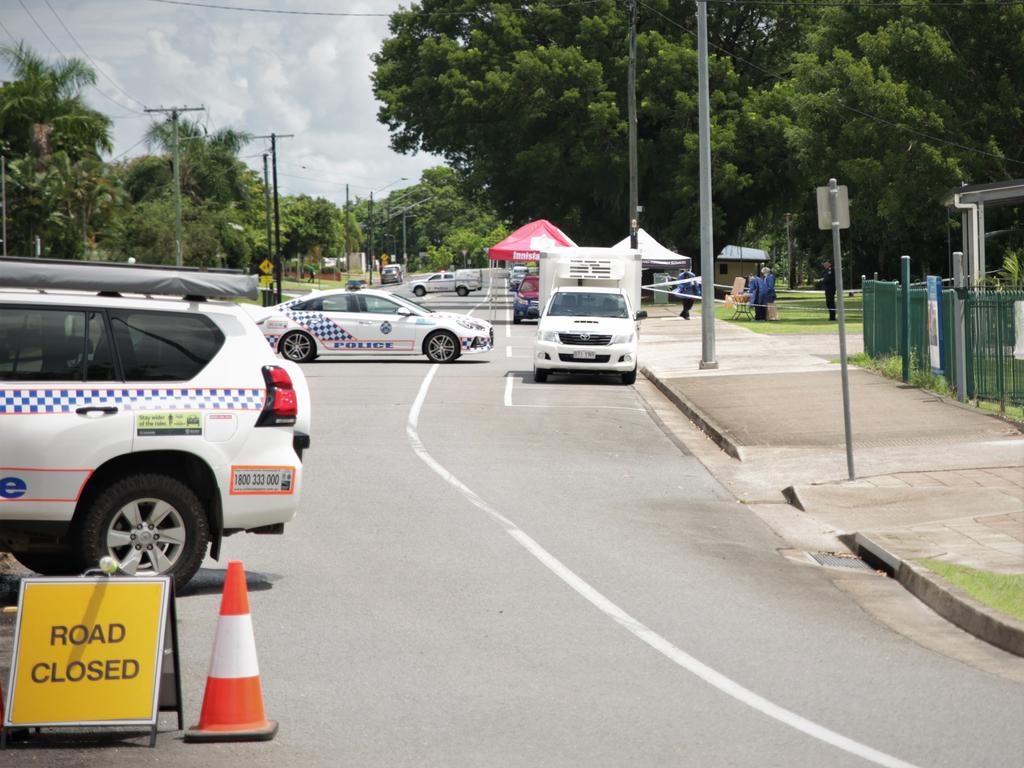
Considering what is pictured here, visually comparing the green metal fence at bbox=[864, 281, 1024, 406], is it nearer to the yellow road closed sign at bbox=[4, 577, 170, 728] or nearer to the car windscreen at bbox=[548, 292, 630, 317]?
the car windscreen at bbox=[548, 292, 630, 317]

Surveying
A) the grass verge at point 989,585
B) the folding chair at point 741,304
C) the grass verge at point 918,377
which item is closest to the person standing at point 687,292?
the folding chair at point 741,304

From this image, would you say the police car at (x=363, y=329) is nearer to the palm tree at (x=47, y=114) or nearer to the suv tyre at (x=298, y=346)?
the suv tyre at (x=298, y=346)

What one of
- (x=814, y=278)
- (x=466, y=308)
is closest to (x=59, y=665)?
(x=466, y=308)

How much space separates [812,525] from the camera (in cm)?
1298

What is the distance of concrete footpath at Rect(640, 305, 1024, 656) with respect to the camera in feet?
35.4

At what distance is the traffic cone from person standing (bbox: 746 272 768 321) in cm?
4085

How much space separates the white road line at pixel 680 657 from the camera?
6.39 metres

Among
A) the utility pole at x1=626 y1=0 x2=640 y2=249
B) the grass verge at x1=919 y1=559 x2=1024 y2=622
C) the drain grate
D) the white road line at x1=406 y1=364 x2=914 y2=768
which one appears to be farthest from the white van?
the grass verge at x1=919 y1=559 x2=1024 y2=622

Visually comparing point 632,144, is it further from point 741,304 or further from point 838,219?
point 838,219

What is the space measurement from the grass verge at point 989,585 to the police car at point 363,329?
20.1 meters

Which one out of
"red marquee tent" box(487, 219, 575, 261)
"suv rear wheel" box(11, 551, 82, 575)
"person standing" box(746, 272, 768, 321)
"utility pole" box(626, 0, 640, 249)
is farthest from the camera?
"red marquee tent" box(487, 219, 575, 261)

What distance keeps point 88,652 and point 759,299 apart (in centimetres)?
4159

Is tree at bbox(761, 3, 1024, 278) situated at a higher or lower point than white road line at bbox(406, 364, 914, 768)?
higher

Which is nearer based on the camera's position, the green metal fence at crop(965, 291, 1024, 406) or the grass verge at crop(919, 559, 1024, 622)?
the grass verge at crop(919, 559, 1024, 622)
